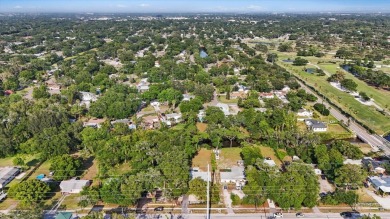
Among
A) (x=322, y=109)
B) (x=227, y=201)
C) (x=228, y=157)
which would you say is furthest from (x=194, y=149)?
(x=322, y=109)

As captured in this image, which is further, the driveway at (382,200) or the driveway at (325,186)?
the driveway at (325,186)

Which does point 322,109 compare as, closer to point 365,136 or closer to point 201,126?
point 365,136

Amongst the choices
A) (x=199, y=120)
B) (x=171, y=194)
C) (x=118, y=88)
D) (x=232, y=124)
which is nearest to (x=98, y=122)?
(x=118, y=88)

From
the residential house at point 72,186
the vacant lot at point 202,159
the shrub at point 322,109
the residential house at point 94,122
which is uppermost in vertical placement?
the shrub at point 322,109

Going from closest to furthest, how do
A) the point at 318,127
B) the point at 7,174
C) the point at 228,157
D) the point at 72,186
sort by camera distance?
the point at 72,186 → the point at 7,174 → the point at 228,157 → the point at 318,127

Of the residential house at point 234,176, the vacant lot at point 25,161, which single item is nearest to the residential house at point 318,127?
the residential house at point 234,176

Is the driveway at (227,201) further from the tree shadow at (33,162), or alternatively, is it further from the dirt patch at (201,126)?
the tree shadow at (33,162)
